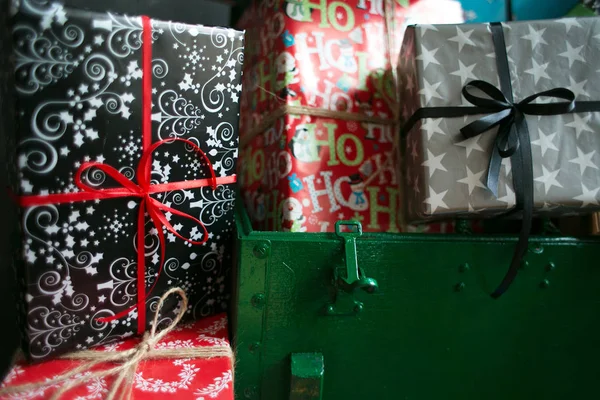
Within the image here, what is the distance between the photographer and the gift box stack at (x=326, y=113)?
0.85 m

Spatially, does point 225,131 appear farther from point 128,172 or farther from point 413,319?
point 413,319

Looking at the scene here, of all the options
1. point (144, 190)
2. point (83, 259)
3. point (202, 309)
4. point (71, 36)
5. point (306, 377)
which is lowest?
point (306, 377)

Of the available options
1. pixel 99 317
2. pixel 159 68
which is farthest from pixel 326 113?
pixel 99 317

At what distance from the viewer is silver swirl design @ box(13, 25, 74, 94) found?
0.56 metres

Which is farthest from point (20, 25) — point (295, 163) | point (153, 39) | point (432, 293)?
point (432, 293)

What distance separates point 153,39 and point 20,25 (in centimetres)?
18

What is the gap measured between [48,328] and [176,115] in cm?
40

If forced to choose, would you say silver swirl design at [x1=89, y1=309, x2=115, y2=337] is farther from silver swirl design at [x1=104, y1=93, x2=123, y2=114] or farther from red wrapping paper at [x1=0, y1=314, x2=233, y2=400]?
silver swirl design at [x1=104, y1=93, x2=123, y2=114]

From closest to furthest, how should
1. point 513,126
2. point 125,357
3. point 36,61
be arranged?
point 36,61 < point 125,357 < point 513,126

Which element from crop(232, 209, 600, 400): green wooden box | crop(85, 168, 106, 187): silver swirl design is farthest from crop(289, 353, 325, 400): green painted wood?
crop(85, 168, 106, 187): silver swirl design

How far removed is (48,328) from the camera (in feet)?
2.08

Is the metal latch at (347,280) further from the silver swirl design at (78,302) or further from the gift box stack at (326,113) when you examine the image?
the silver swirl design at (78,302)

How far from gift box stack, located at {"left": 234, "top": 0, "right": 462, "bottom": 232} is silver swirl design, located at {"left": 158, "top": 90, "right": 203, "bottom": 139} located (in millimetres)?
231

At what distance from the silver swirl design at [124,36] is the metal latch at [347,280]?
1.47 feet
